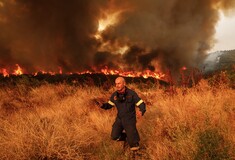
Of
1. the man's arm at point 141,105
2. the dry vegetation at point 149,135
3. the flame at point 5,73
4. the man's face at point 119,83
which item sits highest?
the flame at point 5,73

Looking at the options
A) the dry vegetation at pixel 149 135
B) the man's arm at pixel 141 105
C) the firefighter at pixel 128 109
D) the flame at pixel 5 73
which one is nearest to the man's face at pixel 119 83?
the firefighter at pixel 128 109

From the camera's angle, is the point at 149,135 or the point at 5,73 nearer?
the point at 149,135

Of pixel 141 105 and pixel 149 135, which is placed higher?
pixel 141 105

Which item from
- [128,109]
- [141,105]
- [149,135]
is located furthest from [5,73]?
[141,105]

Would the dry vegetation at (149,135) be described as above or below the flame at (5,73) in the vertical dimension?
below

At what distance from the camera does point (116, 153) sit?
5.22 meters

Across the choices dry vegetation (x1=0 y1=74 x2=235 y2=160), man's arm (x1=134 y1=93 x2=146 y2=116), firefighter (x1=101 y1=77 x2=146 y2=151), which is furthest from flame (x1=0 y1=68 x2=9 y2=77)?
man's arm (x1=134 y1=93 x2=146 y2=116)

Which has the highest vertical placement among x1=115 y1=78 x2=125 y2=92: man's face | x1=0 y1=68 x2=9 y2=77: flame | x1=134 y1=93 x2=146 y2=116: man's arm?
x1=0 y1=68 x2=9 y2=77: flame

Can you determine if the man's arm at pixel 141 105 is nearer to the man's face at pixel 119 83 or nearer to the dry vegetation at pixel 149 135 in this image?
the man's face at pixel 119 83

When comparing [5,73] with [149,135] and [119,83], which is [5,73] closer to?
[149,135]

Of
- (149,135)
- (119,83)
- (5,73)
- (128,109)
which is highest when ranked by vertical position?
(5,73)

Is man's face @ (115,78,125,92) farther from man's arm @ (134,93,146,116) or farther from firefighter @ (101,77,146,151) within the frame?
man's arm @ (134,93,146,116)

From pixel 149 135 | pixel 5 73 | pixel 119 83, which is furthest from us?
pixel 5 73

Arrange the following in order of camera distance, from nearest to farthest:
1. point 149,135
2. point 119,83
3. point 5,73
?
point 119,83 < point 149,135 < point 5,73
